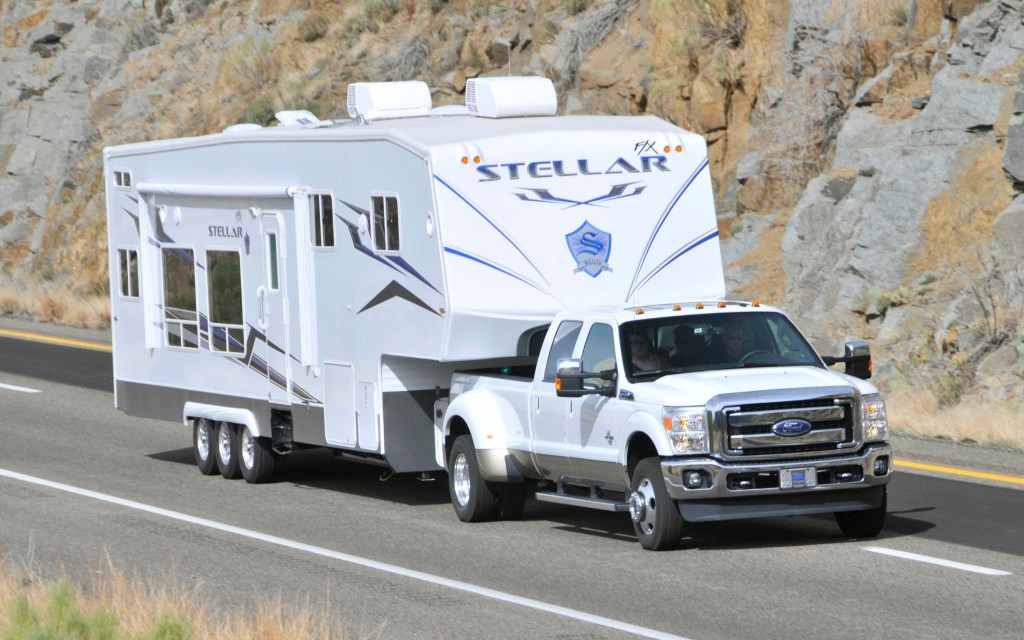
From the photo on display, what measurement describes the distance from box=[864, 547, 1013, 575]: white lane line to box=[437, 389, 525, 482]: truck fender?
314 cm

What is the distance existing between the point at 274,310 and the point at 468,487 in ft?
10.8

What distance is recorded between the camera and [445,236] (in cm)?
1402

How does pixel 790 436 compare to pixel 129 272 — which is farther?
pixel 129 272

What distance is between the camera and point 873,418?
1254 centimetres

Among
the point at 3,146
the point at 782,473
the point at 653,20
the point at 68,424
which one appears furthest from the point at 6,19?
the point at 782,473

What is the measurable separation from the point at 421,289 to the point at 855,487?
4.14 m

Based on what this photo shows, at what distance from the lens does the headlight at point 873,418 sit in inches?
492

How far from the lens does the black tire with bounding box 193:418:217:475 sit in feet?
58.7

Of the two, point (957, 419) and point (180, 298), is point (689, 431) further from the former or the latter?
point (180, 298)

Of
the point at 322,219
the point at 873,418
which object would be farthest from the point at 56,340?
the point at 873,418

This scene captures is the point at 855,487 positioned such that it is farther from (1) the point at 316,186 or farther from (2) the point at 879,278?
(2) the point at 879,278

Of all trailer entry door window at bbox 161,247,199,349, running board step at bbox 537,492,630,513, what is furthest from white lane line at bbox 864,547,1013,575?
trailer entry door window at bbox 161,247,199,349

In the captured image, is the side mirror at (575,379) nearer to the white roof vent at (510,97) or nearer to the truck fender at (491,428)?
the truck fender at (491,428)

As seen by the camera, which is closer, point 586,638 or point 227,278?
point 586,638
